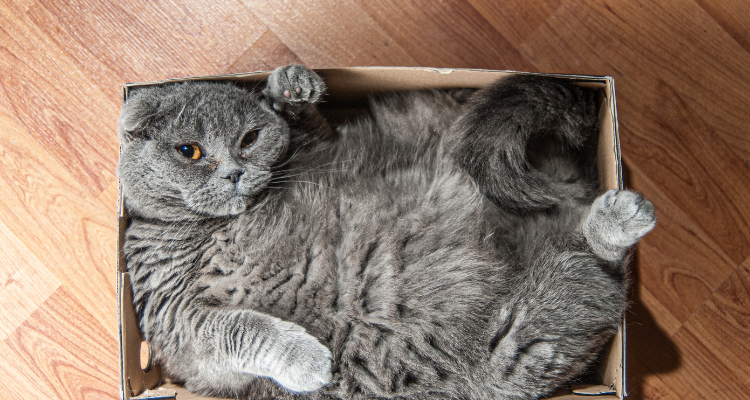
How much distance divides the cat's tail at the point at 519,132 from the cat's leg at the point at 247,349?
0.56 metres

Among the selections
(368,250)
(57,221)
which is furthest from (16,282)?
(368,250)

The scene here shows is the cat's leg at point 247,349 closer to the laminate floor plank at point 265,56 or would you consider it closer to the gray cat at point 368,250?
the gray cat at point 368,250

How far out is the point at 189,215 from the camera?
1.15 m

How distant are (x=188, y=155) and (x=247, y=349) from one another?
0.48 m

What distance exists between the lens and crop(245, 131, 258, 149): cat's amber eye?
1171 millimetres

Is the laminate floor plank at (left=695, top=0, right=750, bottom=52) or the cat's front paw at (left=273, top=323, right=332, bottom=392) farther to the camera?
the laminate floor plank at (left=695, top=0, right=750, bottom=52)

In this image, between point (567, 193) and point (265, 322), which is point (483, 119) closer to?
point (567, 193)

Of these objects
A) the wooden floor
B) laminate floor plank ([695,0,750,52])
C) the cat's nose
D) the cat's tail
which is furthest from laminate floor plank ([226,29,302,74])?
laminate floor plank ([695,0,750,52])

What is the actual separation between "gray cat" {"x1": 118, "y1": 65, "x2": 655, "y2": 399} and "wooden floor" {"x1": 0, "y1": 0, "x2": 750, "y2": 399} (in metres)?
0.34

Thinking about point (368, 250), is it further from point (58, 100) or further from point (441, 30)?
point (58, 100)

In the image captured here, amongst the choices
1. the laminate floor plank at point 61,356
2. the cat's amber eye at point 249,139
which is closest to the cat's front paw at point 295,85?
the cat's amber eye at point 249,139

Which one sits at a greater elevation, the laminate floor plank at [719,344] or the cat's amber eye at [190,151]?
the laminate floor plank at [719,344]

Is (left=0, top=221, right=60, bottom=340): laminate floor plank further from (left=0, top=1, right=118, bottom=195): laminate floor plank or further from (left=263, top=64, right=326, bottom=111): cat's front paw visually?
(left=263, top=64, right=326, bottom=111): cat's front paw

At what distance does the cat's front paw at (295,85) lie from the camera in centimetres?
119
